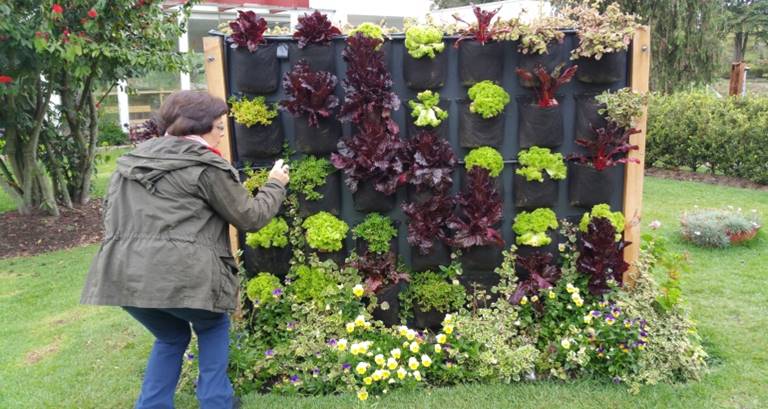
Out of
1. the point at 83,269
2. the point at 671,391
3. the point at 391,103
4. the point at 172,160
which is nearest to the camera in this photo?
the point at 172,160

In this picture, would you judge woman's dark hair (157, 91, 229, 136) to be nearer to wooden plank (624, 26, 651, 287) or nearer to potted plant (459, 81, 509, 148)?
potted plant (459, 81, 509, 148)

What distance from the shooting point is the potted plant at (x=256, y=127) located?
3.65 m

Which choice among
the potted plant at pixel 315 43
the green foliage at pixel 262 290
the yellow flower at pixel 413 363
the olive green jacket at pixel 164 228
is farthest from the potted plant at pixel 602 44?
the green foliage at pixel 262 290

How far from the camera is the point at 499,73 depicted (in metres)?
3.67

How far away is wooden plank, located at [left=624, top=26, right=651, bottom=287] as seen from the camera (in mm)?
3615

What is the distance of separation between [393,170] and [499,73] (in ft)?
2.93

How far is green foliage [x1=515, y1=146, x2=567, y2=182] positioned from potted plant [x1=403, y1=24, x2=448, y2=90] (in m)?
0.70

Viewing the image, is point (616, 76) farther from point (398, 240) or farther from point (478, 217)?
point (398, 240)

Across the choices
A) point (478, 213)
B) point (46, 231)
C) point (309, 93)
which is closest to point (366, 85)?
point (309, 93)

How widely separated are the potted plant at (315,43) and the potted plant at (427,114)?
22.3 inches

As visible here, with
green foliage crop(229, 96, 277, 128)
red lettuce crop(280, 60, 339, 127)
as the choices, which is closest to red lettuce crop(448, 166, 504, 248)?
red lettuce crop(280, 60, 339, 127)

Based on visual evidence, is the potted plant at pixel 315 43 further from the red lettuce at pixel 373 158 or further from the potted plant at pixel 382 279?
the potted plant at pixel 382 279

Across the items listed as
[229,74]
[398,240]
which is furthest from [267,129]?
[398,240]

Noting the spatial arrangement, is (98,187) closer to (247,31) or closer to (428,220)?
(247,31)
